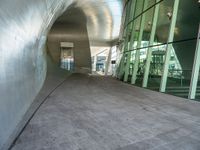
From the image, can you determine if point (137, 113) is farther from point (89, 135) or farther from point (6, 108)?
point (6, 108)

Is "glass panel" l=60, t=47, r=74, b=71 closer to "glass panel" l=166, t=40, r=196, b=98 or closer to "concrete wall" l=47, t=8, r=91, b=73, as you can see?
"concrete wall" l=47, t=8, r=91, b=73

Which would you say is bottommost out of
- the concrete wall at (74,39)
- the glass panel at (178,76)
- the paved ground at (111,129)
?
the paved ground at (111,129)

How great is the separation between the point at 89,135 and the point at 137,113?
6.04 ft

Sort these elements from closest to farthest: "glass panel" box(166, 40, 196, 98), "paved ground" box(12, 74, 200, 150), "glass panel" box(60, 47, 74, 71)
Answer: "paved ground" box(12, 74, 200, 150) → "glass panel" box(166, 40, 196, 98) → "glass panel" box(60, 47, 74, 71)

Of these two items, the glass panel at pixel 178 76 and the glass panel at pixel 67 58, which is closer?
the glass panel at pixel 178 76

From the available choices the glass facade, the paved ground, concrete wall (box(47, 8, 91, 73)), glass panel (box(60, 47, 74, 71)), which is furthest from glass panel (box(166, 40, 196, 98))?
glass panel (box(60, 47, 74, 71))

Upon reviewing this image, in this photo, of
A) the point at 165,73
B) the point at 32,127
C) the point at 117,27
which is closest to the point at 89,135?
the point at 32,127

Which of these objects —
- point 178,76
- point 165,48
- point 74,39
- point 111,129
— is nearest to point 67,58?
point 74,39

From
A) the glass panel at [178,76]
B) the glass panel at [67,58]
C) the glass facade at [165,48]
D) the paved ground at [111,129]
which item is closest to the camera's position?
the paved ground at [111,129]

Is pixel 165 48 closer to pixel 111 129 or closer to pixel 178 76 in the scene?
pixel 178 76

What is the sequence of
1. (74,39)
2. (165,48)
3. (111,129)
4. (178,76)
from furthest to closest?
(74,39), (178,76), (165,48), (111,129)

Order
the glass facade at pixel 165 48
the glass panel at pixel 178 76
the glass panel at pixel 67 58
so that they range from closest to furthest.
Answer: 1. the glass facade at pixel 165 48
2. the glass panel at pixel 178 76
3. the glass panel at pixel 67 58

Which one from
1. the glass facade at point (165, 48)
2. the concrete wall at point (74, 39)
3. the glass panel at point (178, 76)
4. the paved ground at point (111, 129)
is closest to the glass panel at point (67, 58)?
the concrete wall at point (74, 39)

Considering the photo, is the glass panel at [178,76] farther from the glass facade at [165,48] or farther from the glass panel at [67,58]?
the glass panel at [67,58]
